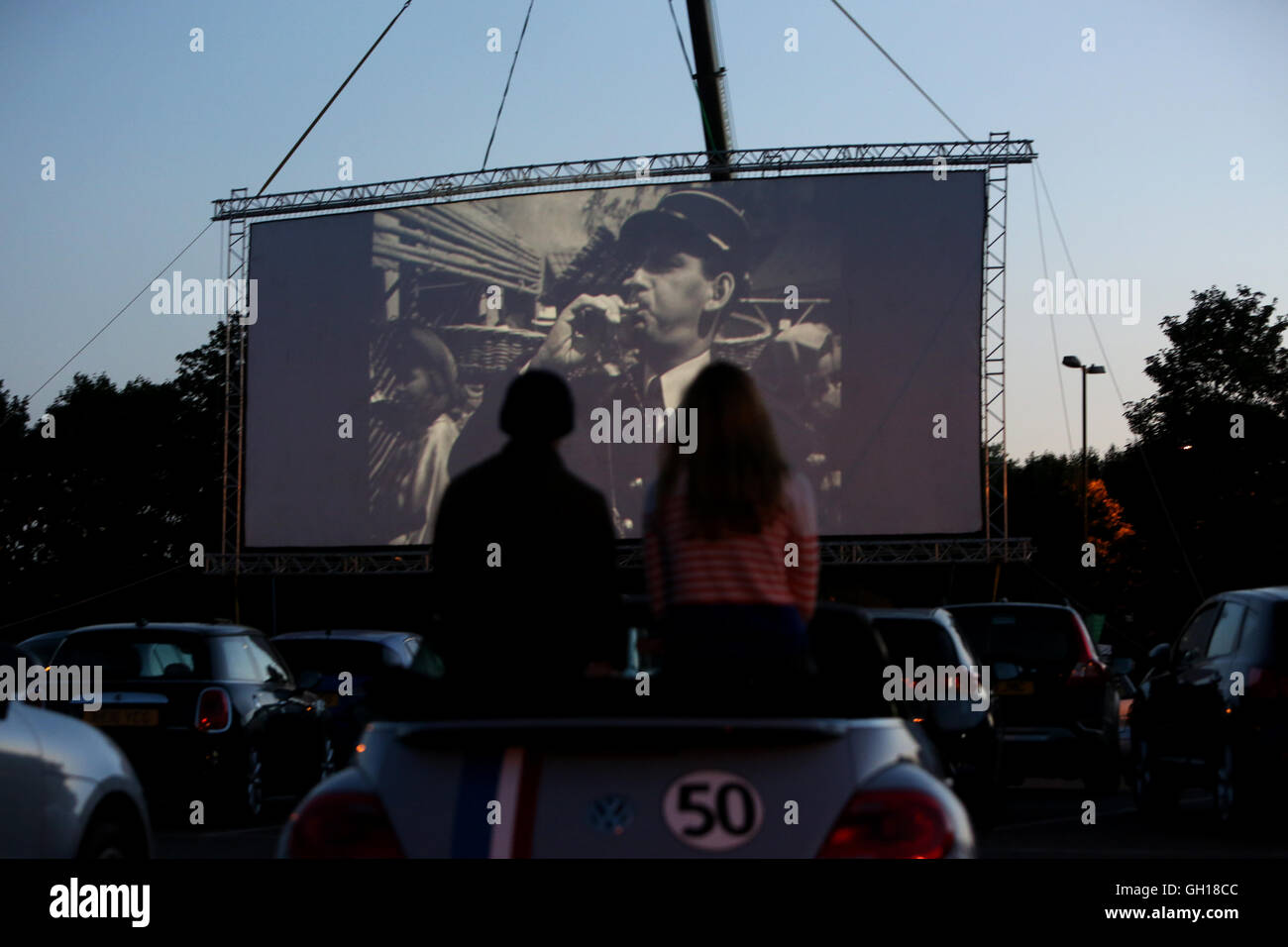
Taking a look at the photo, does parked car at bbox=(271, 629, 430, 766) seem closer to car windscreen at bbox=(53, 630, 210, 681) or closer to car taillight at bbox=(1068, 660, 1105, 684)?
car windscreen at bbox=(53, 630, 210, 681)

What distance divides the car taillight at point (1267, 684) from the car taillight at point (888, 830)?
7.87 metres

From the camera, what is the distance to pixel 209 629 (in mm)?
13586

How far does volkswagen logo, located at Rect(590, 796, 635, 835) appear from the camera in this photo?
3730 millimetres

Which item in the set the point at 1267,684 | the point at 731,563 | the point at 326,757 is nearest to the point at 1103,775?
the point at 1267,684

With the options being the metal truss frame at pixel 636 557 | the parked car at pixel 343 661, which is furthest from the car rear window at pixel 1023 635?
the metal truss frame at pixel 636 557

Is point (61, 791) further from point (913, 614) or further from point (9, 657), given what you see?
point (913, 614)

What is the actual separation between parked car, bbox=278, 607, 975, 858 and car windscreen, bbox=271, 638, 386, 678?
1274 cm

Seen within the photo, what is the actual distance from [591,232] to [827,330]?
15.0 ft

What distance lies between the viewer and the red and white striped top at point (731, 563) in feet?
15.8

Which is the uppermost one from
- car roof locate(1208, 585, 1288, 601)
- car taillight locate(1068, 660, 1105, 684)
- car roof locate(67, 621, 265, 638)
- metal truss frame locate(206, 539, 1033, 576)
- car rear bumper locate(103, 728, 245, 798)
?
metal truss frame locate(206, 539, 1033, 576)

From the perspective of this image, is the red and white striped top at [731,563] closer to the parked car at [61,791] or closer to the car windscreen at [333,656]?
the parked car at [61,791]

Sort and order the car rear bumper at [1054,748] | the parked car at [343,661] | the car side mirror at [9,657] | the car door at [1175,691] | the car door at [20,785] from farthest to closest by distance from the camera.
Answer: the parked car at [343,661] < the car rear bumper at [1054,748] < the car door at [1175,691] < the car side mirror at [9,657] < the car door at [20,785]

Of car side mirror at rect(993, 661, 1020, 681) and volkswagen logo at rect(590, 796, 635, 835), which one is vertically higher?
volkswagen logo at rect(590, 796, 635, 835)

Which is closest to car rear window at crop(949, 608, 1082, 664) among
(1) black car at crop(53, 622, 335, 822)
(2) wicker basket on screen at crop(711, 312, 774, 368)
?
(1) black car at crop(53, 622, 335, 822)
